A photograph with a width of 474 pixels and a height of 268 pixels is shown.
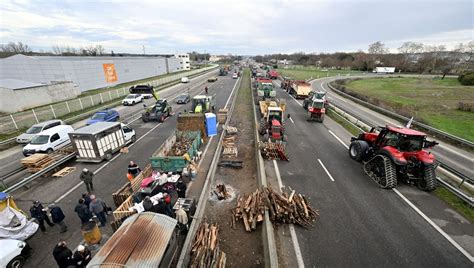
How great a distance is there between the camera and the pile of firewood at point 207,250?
6879mm

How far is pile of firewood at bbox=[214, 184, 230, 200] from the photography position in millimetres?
10560

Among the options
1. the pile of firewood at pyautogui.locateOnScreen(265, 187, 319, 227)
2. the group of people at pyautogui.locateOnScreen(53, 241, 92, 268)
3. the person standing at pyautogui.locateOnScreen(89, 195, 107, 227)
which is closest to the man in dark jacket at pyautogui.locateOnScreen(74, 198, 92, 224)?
the person standing at pyautogui.locateOnScreen(89, 195, 107, 227)

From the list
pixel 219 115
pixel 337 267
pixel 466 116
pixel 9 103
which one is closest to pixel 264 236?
pixel 337 267

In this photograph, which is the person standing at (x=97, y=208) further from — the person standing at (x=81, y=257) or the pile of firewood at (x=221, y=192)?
the pile of firewood at (x=221, y=192)

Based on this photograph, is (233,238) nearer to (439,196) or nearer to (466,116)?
(439,196)

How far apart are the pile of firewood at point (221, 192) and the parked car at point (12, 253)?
724 centimetres

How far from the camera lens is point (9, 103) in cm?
2531

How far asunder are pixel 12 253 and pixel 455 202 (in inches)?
717

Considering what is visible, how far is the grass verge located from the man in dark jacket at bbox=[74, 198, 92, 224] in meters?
16.2

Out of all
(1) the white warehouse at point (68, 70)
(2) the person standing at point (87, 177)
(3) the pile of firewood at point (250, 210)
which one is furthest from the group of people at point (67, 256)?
(1) the white warehouse at point (68, 70)

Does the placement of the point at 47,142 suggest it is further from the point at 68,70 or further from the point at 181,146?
the point at 68,70

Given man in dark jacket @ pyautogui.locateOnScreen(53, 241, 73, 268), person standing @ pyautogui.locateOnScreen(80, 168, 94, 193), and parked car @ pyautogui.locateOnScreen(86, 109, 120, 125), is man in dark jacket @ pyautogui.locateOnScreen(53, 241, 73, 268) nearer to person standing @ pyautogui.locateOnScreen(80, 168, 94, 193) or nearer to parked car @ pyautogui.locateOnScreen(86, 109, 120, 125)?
person standing @ pyautogui.locateOnScreen(80, 168, 94, 193)

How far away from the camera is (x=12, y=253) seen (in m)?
6.86

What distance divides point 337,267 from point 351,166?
27.3 ft
